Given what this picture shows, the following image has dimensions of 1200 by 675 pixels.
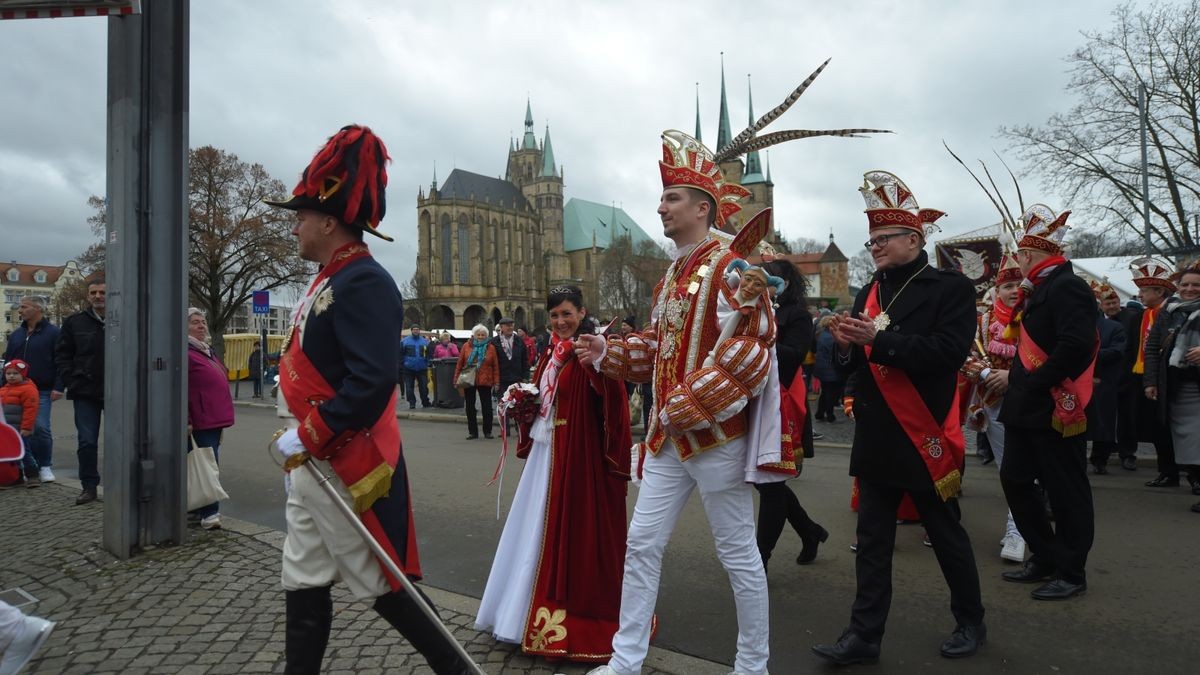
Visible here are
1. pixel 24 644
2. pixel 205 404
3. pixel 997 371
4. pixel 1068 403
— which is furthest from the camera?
pixel 205 404

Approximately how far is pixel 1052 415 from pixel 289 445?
399 cm

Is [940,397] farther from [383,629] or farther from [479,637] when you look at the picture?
[383,629]

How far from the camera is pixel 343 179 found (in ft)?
8.54

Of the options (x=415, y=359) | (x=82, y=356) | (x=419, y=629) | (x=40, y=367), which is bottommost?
(x=419, y=629)

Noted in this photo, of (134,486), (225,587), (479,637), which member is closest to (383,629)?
(479,637)

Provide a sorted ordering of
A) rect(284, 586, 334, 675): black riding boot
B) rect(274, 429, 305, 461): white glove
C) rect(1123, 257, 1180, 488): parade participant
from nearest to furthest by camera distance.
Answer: rect(274, 429, 305, 461): white glove → rect(284, 586, 334, 675): black riding boot → rect(1123, 257, 1180, 488): parade participant

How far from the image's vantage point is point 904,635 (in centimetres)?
369

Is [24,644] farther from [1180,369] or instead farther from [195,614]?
[1180,369]

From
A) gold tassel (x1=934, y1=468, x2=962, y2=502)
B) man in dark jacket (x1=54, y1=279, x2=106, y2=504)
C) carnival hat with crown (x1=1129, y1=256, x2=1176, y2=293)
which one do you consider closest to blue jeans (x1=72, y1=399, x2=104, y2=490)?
man in dark jacket (x1=54, y1=279, x2=106, y2=504)

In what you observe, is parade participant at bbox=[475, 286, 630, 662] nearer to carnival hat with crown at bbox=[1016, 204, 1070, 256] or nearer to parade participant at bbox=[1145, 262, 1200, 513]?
carnival hat with crown at bbox=[1016, 204, 1070, 256]

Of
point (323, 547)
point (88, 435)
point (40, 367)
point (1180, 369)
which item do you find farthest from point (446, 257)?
point (323, 547)

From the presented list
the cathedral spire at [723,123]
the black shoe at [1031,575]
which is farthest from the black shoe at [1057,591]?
the cathedral spire at [723,123]

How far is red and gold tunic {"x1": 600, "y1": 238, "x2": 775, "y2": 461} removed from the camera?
111 inches

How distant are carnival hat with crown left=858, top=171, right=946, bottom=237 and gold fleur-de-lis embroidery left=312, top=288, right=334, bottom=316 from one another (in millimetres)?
2546
